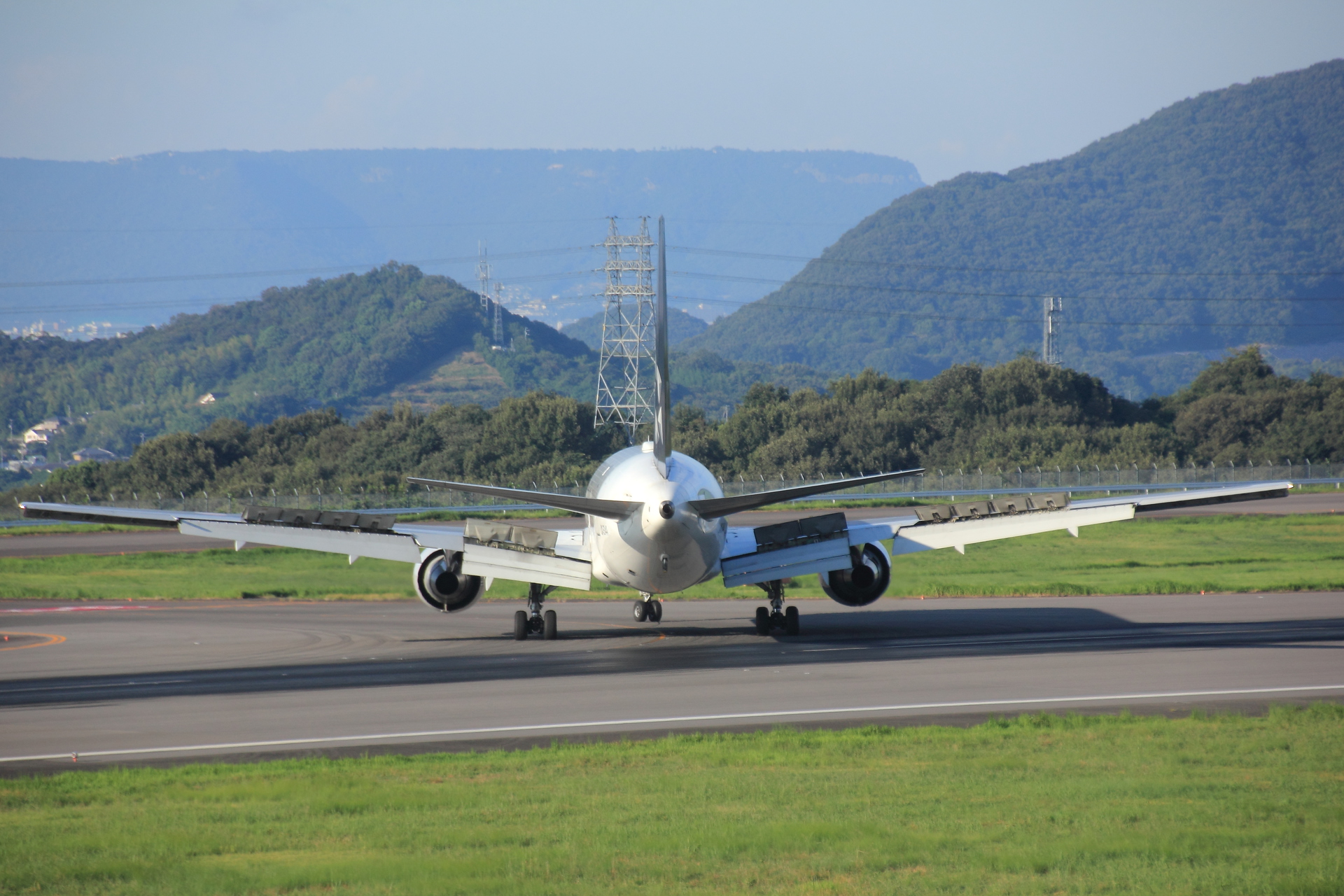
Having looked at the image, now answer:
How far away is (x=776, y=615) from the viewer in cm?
3294

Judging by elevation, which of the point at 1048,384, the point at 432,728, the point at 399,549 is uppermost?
the point at 1048,384

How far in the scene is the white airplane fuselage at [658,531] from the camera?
1077 inches

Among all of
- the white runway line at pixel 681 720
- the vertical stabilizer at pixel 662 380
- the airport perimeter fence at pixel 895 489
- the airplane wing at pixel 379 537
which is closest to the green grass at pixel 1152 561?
the airplane wing at pixel 379 537

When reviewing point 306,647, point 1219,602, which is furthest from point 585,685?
point 1219,602

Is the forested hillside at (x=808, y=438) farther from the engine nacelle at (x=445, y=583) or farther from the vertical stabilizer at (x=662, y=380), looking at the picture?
the vertical stabilizer at (x=662, y=380)

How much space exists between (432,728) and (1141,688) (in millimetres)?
12717

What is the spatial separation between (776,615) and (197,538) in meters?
57.7

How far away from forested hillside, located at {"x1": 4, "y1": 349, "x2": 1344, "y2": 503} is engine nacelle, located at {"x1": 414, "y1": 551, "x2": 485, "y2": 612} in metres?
83.1

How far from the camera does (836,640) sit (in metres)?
31.2

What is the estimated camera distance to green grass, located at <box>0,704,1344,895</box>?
1114 centimetres

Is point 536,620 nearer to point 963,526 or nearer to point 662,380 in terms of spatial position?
point 662,380

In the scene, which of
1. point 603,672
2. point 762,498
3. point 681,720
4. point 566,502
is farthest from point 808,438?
point 681,720

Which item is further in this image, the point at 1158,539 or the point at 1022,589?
the point at 1158,539

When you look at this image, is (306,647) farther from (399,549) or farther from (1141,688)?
(1141,688)
